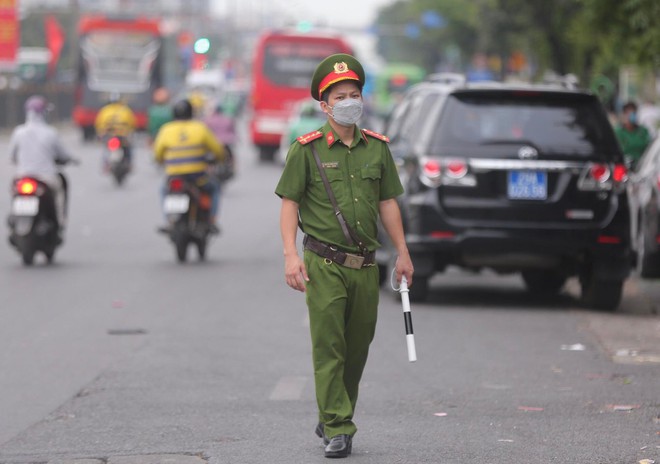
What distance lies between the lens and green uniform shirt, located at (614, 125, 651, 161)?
19.2 m

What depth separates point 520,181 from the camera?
12.5 meters

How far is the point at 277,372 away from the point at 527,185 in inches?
142

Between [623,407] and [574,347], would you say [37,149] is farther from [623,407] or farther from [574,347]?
[623,407]

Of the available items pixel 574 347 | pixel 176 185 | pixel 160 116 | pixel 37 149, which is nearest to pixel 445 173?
pixel 574 347

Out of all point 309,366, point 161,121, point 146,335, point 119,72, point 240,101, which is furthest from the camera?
point 240,101

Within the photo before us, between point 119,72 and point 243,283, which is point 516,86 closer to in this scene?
point 243,283

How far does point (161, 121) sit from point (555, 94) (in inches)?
911

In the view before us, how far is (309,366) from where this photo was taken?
9.92 m

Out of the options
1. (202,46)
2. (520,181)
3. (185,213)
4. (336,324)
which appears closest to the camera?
(336,324)

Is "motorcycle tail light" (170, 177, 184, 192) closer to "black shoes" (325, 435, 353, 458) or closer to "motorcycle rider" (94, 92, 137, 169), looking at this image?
"black shoes" (325, 435, 353, 458)

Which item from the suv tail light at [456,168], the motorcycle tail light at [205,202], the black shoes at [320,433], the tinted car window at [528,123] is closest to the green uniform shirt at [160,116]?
the motorcycle tail light at [205,202]

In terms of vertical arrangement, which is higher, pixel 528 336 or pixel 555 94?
pixel 555 94

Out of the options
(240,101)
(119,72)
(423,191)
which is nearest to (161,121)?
(119,72)

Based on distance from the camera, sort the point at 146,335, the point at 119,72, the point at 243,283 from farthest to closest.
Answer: the point at 119,72, the point at 243,283, the point at 146,335
